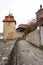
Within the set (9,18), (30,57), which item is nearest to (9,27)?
(9,18)

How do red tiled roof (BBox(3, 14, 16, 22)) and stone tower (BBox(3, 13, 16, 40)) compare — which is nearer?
stone tower (BBox(3, 13, 16, 40))

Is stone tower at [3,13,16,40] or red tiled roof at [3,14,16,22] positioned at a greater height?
red tiled roof at [3,14,16,22]

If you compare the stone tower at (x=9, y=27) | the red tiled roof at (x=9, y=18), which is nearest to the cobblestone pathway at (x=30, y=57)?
the stone tower at (x=9, y=27)

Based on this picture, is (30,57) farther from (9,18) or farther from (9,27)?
(9,18)

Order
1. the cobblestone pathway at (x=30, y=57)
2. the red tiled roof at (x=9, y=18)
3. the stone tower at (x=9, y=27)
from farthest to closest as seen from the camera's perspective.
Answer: the red tiled roof at (x=9, y=18) < the stone tower at (x=9, y=27) < the cobblestone pathway at (x=30, y=57)

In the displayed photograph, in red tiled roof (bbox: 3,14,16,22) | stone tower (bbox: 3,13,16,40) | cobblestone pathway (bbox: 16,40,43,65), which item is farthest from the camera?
red tiled roof (bbox: 3,14,16,22)

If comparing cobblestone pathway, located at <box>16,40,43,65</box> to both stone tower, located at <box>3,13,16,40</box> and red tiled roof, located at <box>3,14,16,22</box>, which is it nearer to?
stone tower, located at <box>3,13,16,40</box>

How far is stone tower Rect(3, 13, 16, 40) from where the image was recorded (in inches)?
3231

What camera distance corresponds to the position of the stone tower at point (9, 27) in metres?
82.1

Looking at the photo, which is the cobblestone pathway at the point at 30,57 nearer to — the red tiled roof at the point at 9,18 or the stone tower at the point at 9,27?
the stone tower at the point at 9,27

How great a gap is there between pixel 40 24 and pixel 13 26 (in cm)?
6499

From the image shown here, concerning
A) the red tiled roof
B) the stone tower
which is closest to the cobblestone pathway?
the stone tower

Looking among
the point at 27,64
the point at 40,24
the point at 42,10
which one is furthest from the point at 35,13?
the point at 27,64

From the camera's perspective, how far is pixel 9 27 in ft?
279
